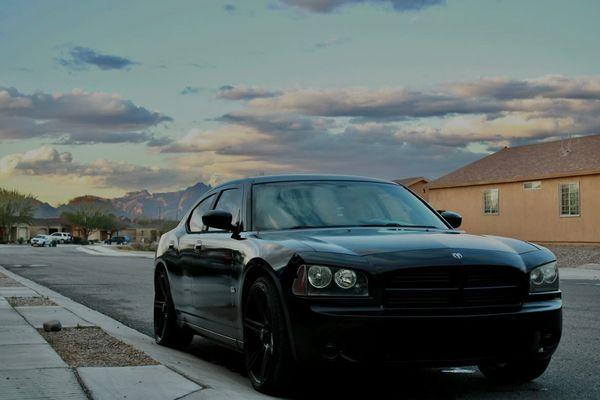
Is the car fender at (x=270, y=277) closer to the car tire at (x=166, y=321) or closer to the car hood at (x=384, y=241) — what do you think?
the car hood at (x=384, y=241)

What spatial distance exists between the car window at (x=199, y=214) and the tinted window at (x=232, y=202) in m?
0.27

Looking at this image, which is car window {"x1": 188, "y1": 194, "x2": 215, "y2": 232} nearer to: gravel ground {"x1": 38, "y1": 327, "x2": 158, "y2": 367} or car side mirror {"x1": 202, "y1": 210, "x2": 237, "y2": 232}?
car side mirror {"x1": 202, "y1": 210, "x2": 237, "y2": 232}

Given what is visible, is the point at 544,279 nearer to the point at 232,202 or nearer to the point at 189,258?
the point at 232,202

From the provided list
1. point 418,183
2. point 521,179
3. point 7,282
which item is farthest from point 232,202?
point 418,183

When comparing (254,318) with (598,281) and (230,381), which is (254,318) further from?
(598,281)

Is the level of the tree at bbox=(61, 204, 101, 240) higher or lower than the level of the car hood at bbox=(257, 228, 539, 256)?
higher

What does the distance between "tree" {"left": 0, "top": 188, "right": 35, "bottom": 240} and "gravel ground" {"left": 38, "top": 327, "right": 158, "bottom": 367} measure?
12075cm

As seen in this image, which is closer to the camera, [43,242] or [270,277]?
[270,277]

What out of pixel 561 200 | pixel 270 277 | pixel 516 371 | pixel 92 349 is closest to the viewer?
pixel 270 277

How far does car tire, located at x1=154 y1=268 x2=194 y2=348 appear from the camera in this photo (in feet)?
29.0

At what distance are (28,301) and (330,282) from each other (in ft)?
28.3

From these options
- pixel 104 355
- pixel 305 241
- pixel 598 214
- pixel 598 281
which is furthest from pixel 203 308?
pixel 598 214

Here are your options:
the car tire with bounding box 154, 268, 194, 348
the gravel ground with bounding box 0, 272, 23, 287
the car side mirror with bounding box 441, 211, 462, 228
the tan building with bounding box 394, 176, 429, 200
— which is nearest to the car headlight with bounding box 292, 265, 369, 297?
the car side mirror with bounding box 441, 211, 462, 228

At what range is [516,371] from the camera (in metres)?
6.91
